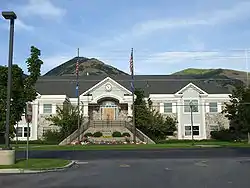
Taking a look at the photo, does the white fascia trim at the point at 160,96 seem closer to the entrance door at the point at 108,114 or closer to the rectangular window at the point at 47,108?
the entrance door at the point at 108,114

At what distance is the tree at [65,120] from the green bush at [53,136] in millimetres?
367

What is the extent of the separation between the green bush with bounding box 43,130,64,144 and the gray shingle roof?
20.1ft

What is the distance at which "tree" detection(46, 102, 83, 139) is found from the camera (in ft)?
151

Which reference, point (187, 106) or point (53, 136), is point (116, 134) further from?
point (187, 106)

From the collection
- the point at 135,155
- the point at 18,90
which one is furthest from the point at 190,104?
the point at 18,90

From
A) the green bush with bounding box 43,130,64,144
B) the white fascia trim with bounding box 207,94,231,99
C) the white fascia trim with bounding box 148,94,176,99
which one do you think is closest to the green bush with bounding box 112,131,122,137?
the green bush with bounding box 43,130,64,144

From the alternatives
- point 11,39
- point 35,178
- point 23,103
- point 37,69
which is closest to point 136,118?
point 23,103

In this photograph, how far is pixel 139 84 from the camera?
56.8 metres

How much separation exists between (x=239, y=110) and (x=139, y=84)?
16.7m

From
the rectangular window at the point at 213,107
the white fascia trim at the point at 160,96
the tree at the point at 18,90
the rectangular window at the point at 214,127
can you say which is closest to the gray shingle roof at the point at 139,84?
the white fascia trim at the point at 160,96

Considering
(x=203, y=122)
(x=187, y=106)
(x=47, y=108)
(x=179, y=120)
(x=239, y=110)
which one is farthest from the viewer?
(x=187, y=106)

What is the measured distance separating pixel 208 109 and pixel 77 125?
18215 millimetres

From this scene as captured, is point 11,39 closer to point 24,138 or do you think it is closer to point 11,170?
point 11,170

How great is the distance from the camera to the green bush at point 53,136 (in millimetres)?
46634
